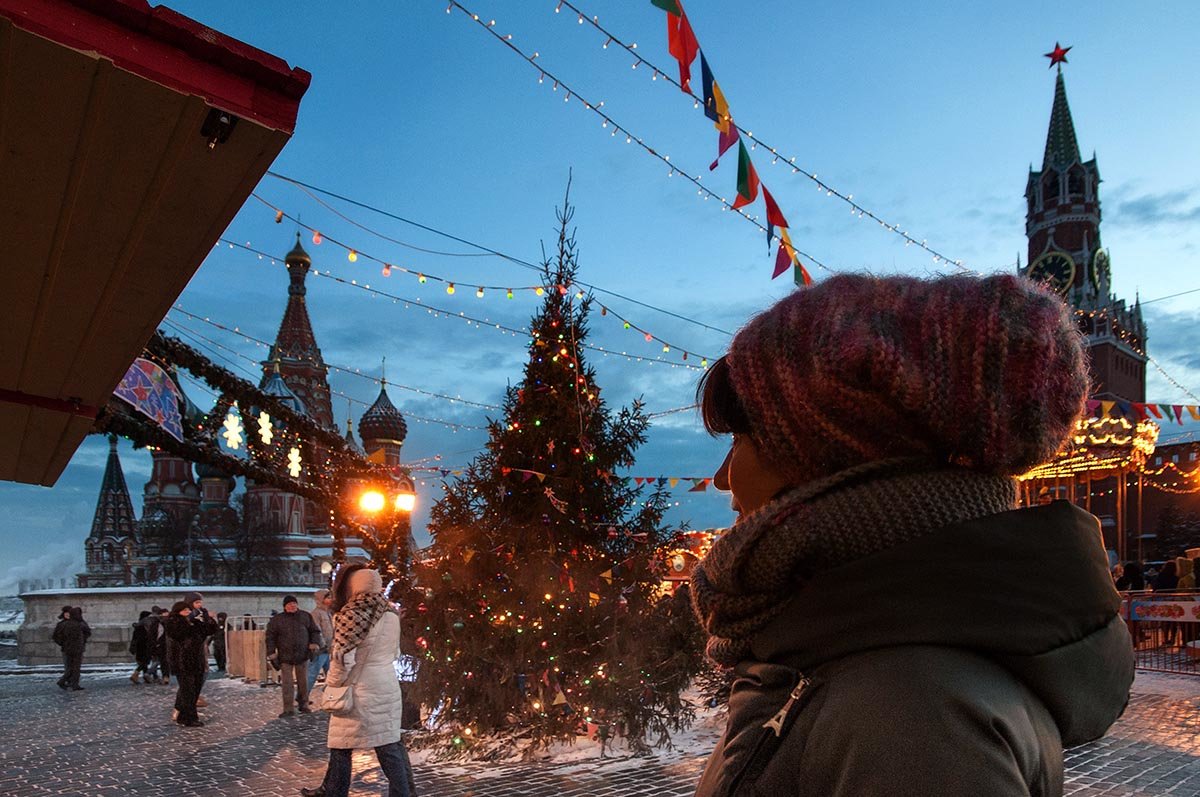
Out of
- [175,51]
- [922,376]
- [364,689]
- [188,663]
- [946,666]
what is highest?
[175,51]

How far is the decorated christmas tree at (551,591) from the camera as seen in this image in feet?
26.0

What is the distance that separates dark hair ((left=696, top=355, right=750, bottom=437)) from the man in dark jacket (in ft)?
38.6

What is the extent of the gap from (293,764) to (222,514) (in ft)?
195

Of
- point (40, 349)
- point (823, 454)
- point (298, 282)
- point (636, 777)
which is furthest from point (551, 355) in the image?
point (298, 282)

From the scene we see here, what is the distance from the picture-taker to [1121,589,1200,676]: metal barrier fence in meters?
14.2

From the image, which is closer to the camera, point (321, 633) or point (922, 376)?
point (922, 376)

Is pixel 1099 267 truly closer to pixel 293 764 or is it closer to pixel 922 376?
pixel 293 764

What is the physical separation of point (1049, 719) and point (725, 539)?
17.2 inches

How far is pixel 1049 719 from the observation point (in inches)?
38.5

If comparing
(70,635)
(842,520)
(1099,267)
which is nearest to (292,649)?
(70,635)

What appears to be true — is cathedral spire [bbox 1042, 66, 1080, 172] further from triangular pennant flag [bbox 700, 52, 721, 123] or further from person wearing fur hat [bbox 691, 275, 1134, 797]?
person wearing fur hat [bbox 691, 275, 1134, 797]

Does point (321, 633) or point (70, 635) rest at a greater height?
point (321, 633)

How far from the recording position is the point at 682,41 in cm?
559

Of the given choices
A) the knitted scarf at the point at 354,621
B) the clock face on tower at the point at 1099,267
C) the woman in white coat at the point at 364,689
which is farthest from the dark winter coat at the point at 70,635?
the clock face on tower at the point at 1099,267
